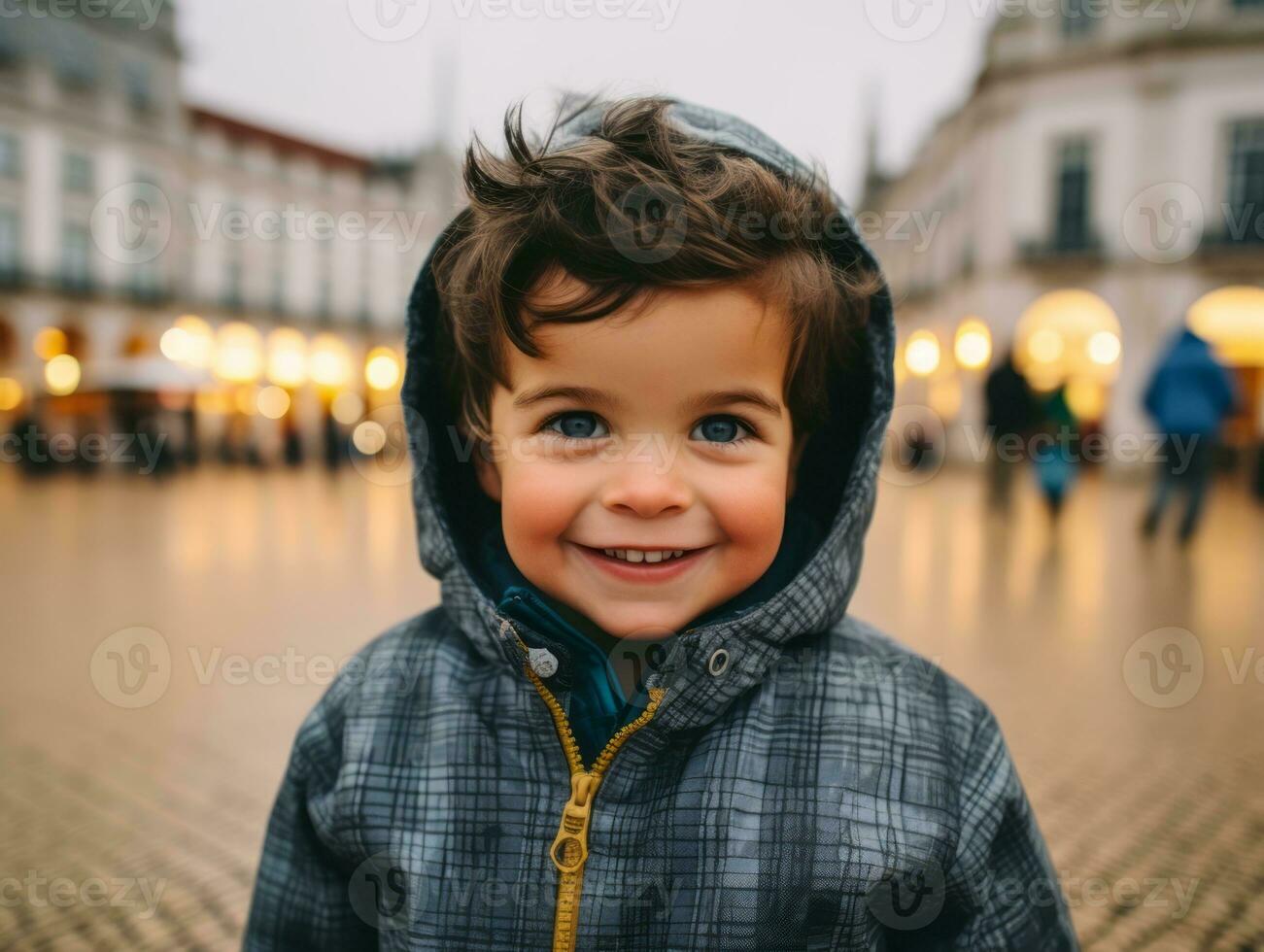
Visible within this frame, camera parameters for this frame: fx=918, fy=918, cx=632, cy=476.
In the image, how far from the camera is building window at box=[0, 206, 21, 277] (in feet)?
106

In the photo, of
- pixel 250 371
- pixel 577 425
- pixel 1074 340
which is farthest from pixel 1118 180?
pixel 577 425

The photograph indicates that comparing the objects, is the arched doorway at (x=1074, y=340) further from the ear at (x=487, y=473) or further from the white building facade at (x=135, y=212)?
the ear at (x=487, y=473)

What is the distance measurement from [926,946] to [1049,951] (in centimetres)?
15

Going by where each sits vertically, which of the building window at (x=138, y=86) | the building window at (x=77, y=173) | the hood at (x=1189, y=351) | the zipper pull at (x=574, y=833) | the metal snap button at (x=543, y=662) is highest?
the building window at (x=138, y=86)

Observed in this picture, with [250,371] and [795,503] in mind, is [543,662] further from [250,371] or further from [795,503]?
[250,371]

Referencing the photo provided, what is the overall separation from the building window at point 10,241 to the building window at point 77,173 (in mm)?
2100

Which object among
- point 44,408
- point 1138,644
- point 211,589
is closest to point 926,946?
point 1138,644

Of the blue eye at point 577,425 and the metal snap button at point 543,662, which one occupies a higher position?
the blue eye at point 577,425

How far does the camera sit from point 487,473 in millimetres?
1358

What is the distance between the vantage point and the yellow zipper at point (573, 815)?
108 centimetres

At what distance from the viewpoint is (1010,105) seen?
2312cm

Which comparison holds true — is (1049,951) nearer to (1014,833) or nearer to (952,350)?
(1014,833)

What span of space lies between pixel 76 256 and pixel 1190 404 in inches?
1476

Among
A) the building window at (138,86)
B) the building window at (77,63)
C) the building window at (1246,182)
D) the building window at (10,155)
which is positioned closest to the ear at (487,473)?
the building window at (1246,182)
